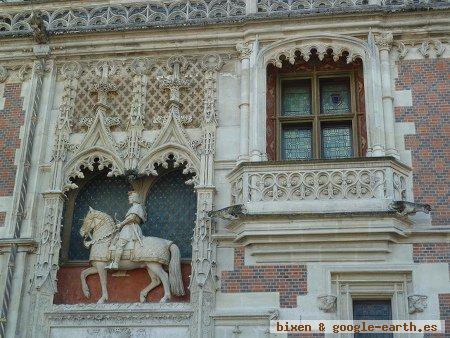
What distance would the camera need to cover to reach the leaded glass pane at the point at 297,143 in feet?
42.5

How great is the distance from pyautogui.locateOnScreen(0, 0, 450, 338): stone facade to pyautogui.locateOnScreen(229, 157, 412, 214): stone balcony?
0.07 ft

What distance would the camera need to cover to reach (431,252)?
11.4 m

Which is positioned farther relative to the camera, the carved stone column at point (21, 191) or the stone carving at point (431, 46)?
the stone carving at point (431, 46)

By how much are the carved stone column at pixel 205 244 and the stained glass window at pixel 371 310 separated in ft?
7.28

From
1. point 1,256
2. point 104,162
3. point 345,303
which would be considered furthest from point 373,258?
point 1,256

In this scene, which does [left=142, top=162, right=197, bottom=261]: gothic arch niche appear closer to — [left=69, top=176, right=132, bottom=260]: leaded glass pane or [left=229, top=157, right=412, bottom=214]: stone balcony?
[left=69, top=176, right=132, bottom=260]: leaded glass pane

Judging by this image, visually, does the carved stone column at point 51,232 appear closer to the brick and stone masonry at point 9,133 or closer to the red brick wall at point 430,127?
the brick and stone masonry at point 9,133

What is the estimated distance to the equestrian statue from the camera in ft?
39.0

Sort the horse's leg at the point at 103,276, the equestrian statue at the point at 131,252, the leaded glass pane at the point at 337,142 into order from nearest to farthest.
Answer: the equestrian statue at the point at 131,252 < the horse's leg at the point at 103,276 < the leaded glass pane at the point at 337,142

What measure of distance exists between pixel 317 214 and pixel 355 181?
82cm

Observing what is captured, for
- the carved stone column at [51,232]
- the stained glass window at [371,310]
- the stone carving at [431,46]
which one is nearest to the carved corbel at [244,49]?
the stone carving at [431,46]

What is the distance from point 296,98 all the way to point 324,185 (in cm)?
237

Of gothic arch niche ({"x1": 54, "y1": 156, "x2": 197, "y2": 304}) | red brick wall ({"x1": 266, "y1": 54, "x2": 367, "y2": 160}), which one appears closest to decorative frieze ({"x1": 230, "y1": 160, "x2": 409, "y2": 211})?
red brick wall ({"x1": 266, "y1": 54, "x2": 367, "y2": 160})

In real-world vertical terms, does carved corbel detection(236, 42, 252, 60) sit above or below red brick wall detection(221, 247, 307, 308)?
above
